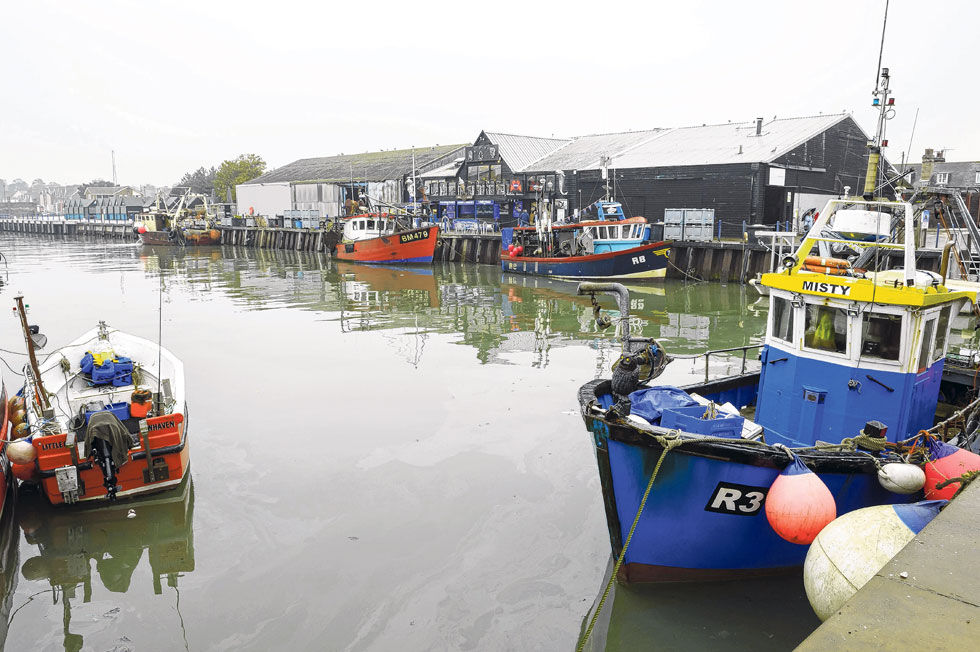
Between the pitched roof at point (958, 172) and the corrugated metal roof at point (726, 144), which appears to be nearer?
the corrugated metal roof at point (726, 144)

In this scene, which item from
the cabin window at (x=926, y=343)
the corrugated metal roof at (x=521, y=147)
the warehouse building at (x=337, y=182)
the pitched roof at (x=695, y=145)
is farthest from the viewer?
the warehouse building at (x=337, y=182)

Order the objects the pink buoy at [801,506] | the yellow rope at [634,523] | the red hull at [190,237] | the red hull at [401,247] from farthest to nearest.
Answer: the red hull at [190,237]
the red hull at [401,247]
the yellow rope at [634,523]
the pink buoy at [801,506]

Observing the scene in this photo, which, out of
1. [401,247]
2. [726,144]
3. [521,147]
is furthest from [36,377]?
[521,147]

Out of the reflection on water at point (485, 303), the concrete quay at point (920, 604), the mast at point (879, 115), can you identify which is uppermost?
the mast at point (879, 115)

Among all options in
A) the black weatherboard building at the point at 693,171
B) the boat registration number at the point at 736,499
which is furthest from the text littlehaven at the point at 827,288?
the black weatherboard building at the point at 693,171

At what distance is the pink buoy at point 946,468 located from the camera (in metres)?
5.60

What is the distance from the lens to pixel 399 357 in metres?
16.1

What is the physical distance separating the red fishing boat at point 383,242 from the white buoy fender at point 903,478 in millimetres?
34731

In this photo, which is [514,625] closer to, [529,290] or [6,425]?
[6,425]

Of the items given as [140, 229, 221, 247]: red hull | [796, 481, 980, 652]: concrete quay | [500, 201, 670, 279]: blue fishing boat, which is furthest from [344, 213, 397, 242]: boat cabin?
[796, 481, 980, 652]: concrete quay

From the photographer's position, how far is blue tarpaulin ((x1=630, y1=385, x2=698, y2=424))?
21.0ft

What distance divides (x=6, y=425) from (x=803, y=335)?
10.0 meters

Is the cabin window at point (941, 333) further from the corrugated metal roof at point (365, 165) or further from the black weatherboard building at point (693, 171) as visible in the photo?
the corrugated metal roof at point (365, 165)

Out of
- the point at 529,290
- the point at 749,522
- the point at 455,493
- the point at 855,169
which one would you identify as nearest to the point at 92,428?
the point at 455,493
